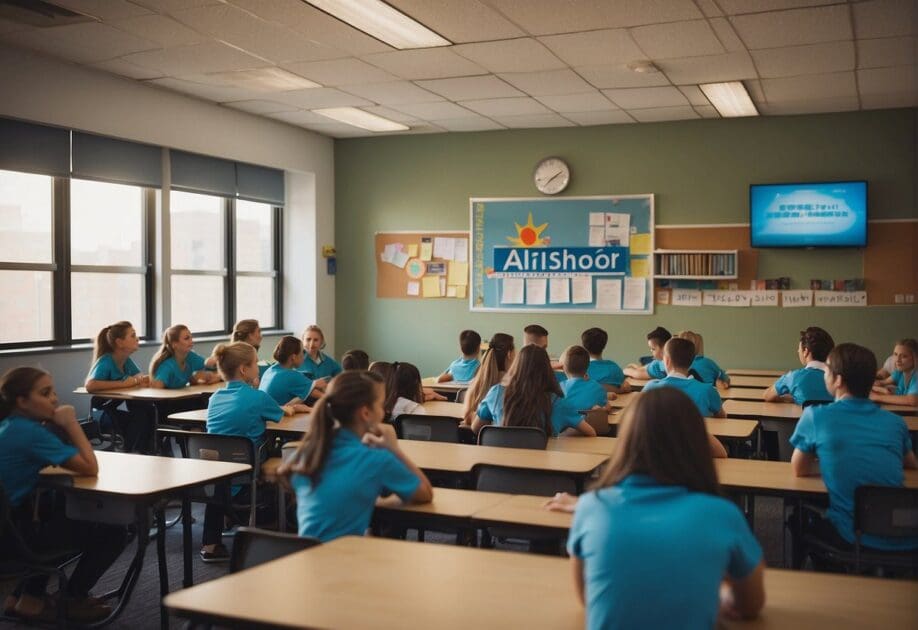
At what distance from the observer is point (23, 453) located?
3.44 metres

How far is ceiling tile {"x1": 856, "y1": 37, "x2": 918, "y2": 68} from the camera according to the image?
6123mm

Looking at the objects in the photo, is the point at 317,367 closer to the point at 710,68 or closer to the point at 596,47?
the point at 596,47

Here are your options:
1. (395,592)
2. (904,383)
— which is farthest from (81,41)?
(904,383)

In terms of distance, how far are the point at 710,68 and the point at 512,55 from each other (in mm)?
1517

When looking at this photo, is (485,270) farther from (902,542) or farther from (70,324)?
(902,542)

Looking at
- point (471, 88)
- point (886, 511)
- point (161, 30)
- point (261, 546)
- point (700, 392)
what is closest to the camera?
point (261, 546)

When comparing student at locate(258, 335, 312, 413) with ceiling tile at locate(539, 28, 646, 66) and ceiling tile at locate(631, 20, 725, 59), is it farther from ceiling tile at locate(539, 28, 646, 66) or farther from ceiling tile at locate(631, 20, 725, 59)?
ceiling tile at locate(631, 20, 725, 59)

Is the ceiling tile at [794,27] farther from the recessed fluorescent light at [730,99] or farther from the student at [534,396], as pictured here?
the student at [534,396]

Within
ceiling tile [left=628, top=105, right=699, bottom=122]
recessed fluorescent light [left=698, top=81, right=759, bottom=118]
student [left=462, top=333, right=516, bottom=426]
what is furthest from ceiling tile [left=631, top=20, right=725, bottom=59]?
student [left=462, top=333, right=516, bottom=426]

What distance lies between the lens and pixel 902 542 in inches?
129

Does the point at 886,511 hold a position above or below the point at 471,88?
below

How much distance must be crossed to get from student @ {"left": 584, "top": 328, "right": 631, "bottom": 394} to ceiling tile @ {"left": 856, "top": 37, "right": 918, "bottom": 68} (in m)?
2.59

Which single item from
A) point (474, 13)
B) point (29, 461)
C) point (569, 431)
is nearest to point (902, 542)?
point (569, 431)

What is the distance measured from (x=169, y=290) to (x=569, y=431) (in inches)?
185
